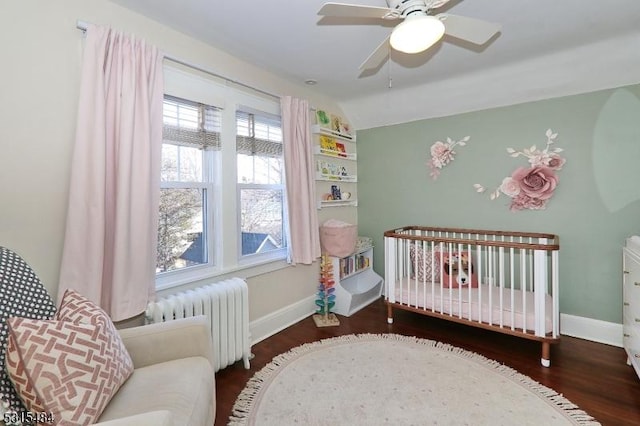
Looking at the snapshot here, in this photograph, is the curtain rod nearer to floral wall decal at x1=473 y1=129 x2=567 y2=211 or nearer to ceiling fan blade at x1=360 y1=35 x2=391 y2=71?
ceiling fan blade at x1=360 y1=35 x2=391 y2=71

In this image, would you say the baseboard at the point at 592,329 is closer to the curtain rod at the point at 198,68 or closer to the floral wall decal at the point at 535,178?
the floral wall decal at the point at 535,178

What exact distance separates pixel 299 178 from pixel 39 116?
→ 5.68 feet

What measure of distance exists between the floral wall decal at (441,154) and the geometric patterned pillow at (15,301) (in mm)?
3136

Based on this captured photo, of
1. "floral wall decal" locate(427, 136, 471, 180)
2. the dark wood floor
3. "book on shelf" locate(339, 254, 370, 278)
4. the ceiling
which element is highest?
the ceiling

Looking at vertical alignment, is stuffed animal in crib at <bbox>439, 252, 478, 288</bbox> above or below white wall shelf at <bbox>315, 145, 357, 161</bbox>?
below

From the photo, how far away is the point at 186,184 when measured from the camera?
83.3 inches

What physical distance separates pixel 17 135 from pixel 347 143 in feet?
A: 9.33

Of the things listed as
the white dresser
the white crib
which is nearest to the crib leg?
the white crib

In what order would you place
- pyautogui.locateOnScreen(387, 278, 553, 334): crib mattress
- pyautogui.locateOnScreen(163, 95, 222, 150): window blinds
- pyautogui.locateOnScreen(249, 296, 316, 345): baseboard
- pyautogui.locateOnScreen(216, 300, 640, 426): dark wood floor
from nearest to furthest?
pyautogui.locateOnScreen(216, 300, 640, 426): dark wood floor → pyautogui.locateOnScreen(163, 95, 222, 150): window blinds → pyautogui.locateOnScreen(387, 278, 553, 334): crib mattress → pyautogui.locateOnScreen(249, 296, 316, 345): baseboard

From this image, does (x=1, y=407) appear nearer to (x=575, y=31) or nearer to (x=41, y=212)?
(x=41, y=212)

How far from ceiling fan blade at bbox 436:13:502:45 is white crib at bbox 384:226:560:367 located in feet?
4.52

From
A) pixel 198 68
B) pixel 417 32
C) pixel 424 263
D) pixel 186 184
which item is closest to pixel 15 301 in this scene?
pixel 186 184

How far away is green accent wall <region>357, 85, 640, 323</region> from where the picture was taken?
7.77 feet

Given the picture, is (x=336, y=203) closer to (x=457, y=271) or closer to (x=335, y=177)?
(x=335, y=177)
